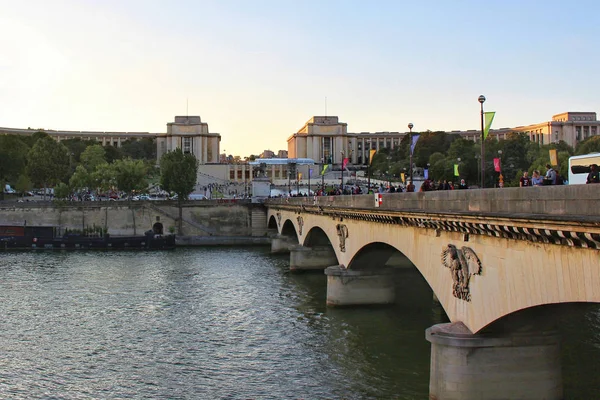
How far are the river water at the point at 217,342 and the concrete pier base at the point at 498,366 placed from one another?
4.88 ft

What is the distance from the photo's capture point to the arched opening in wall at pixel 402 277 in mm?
34469

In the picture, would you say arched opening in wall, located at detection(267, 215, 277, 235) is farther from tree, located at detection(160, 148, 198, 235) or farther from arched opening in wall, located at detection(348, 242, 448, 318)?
arched opening in wall, located at detection(348, 242, 448, 318)

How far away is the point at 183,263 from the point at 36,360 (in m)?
35.5

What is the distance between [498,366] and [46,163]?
103771 mm

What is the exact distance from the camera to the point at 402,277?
3931 cm

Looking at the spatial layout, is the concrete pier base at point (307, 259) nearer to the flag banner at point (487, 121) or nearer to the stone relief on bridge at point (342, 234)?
the stone relief on bridge at point (342, 234)

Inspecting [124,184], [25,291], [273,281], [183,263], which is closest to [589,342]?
[273,281]

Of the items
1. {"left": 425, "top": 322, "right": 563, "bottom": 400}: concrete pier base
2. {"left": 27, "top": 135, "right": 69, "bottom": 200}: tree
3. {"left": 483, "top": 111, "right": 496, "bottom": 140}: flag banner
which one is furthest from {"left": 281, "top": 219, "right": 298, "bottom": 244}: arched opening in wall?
{"left": 27, "top": 135, "right": 69, "bottom": 200}: tree

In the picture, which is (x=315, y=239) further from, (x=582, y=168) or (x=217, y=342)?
(x=582, y=168)

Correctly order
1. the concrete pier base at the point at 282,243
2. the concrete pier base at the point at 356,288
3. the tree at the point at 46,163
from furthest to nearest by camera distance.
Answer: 1. the tree at the point at 46,163
2. the concrete pier base at the point at 282,243
3. the concrete pier base at the point at 356,288

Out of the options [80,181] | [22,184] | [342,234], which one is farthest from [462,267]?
[22,184]

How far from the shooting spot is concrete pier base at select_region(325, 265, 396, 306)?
36500 mm

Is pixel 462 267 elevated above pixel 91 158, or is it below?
below

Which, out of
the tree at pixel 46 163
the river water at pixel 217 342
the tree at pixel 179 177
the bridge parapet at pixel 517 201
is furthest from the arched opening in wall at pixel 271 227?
the bridge parapet at pixel 517 201
